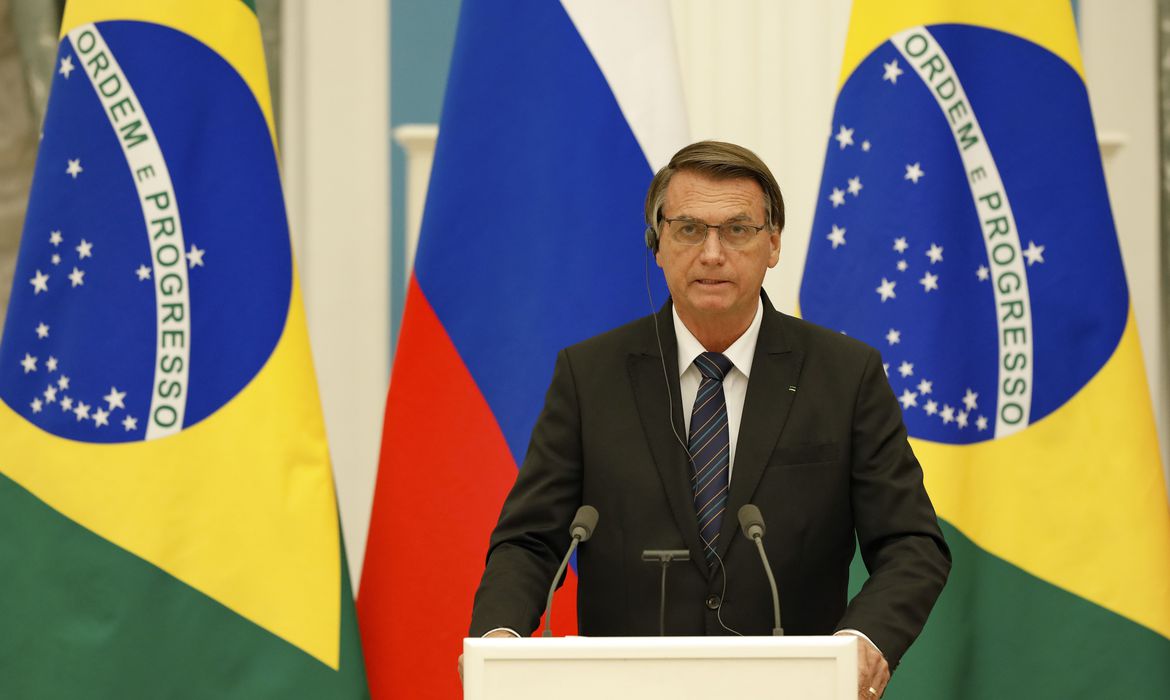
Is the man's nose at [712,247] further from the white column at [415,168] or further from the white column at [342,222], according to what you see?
the white column at [342,222]

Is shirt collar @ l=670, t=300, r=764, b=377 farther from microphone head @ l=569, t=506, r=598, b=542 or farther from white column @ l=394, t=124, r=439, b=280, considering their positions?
white column @ l=394, t=124, r=439, b=280

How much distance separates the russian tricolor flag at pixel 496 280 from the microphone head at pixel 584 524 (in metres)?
1.19

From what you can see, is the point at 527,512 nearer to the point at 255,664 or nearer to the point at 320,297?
the point at 255,664

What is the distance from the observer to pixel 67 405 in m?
2.71

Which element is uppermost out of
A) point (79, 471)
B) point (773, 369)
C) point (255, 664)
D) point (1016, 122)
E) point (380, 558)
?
point (1016, 122)

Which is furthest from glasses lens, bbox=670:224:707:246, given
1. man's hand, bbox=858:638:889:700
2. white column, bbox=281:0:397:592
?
white column, bbox=281:0:397:592

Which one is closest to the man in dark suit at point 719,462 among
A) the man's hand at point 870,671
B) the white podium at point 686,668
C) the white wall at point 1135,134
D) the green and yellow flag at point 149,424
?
the man's hand at point 870,671

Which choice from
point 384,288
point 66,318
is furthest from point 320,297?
point 66,318

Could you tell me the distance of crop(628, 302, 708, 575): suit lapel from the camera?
6.12ft

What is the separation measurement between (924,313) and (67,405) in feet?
5.95

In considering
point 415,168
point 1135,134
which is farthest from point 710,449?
point 1135,134

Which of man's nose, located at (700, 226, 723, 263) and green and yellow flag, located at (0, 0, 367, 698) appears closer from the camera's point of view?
man's nose, located at (700, 226, 723, 263)

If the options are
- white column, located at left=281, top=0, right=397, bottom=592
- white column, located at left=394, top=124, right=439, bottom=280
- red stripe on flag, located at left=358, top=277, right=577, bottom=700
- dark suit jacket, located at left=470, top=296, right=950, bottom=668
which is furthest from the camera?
white column, located at left=281, top=0, right=397, bottom=592

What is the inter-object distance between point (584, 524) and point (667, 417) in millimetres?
335
